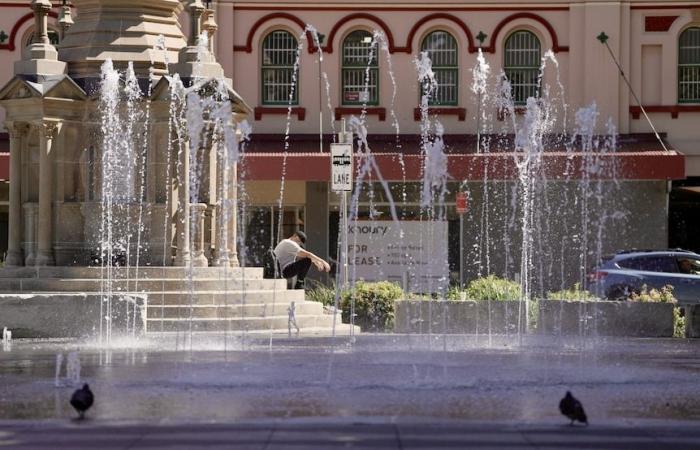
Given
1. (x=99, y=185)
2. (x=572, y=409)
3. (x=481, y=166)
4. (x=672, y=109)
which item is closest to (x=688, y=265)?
(x=481, y=166)

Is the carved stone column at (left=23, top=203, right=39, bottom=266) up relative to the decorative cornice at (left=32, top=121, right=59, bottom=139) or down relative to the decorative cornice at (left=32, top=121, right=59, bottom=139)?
down

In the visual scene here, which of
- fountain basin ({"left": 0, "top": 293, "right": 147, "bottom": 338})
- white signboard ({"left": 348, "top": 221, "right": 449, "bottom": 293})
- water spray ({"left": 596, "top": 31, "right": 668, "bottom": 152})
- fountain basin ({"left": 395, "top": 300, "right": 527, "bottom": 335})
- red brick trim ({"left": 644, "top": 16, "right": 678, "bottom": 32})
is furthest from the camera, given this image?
red brick trim ({"left": 644, "top": 16, "right": 678, "bottom": 32})

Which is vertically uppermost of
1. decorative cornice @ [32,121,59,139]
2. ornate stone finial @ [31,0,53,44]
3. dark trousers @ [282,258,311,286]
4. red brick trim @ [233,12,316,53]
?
red brick trim @ [233,12,316,53]

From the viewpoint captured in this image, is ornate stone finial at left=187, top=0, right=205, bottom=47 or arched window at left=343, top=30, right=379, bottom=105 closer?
ornate stone finial at left=187, top=0, right=205, bottom=47

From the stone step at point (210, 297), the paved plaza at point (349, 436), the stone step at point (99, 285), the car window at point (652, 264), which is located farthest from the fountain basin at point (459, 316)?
the paved plaza at point (349, 436)

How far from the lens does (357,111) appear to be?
38.8 m

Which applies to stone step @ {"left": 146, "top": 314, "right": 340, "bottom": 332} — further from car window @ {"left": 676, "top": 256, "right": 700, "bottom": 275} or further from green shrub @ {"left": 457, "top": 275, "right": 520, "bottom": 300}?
car window @ {"left": 676, "top": 256, "right": 700, "bottom": 275}

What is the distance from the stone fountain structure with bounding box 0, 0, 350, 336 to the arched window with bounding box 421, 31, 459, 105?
16382 mm

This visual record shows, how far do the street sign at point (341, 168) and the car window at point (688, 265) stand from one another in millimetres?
6811

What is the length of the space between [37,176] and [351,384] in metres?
10.2

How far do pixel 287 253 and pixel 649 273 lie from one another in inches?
274

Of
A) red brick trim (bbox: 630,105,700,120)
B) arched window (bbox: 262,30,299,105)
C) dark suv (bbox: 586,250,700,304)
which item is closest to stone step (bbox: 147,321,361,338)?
dark suv (bbox: 586,250,700,304)

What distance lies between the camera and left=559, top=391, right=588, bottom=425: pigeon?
36.0ft

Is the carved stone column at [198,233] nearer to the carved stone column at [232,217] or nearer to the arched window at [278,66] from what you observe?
the carved stone column at [232,217]
